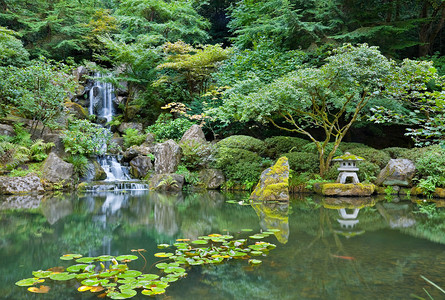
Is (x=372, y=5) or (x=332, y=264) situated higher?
(x=372, y=5)

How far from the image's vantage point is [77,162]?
35.8 ft

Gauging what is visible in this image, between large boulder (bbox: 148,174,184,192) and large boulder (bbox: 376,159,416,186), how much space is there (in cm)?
661

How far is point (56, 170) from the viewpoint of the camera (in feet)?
32.8

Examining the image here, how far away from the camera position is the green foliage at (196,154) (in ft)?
38.1

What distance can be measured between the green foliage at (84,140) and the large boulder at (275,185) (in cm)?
678

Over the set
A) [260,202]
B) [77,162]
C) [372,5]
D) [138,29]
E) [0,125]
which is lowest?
[260,202]

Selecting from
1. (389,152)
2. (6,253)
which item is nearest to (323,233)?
(6,253)

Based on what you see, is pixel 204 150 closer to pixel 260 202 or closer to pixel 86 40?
pixel 260 202

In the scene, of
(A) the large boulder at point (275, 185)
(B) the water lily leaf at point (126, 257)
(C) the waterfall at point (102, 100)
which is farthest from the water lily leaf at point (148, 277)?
(C) the waterfall at point (102, 100)

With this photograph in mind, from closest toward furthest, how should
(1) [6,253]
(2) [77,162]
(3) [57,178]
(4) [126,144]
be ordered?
(1) [6,253]
(3) [57,178]
(2) [77,162]
(4) [126,144]

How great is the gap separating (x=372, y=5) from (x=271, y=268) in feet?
43.4

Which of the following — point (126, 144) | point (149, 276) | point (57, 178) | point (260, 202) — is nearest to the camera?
point (149, 276)

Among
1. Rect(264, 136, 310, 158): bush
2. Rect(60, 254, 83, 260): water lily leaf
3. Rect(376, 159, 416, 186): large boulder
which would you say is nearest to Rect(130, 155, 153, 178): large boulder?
Rect(264, 136, 310, 158): bush

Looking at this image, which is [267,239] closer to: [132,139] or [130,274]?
[130,274]
